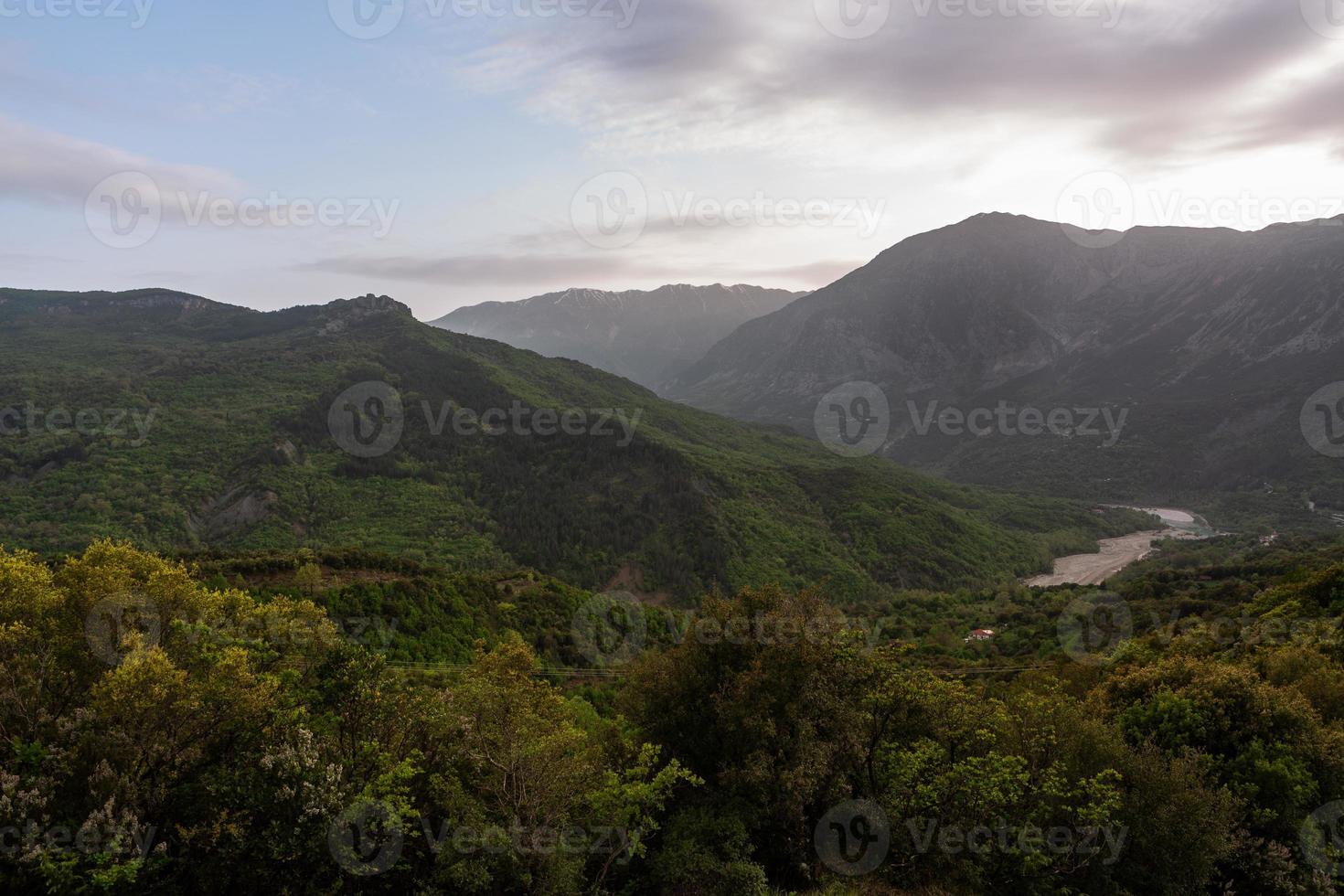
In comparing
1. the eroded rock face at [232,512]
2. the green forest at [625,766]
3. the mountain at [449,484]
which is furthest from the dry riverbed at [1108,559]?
the eroded rock face at [232,512]

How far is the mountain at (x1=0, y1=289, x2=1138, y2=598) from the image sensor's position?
258ft

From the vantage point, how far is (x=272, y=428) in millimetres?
103000

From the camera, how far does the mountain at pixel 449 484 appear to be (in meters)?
78.6

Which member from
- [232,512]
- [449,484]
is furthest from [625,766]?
[449,484]

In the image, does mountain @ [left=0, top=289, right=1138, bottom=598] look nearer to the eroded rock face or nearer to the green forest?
the eroded rock face

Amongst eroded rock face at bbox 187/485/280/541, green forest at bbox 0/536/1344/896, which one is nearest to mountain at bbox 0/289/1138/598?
eroded rock face at bbox 187/485/280/541

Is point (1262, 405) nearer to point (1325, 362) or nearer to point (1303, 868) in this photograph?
point (1325, 362)

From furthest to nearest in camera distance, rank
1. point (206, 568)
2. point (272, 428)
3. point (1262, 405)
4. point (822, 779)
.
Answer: point (1262, 405)
point (272, 428)
point (206, 568)
point (822, 779)

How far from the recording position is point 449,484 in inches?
3875

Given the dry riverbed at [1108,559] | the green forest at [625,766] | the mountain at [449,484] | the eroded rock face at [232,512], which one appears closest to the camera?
the green forest at [625,766]

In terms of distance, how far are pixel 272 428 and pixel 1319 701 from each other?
11785cm

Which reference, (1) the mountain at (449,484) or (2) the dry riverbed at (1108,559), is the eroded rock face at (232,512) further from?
(2) the dry riverbed at (1108,559)

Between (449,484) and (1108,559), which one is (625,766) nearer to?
(449,484)

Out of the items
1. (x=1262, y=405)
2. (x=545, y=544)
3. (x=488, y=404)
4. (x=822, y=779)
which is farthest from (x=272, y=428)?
(x=1262, y=405)
